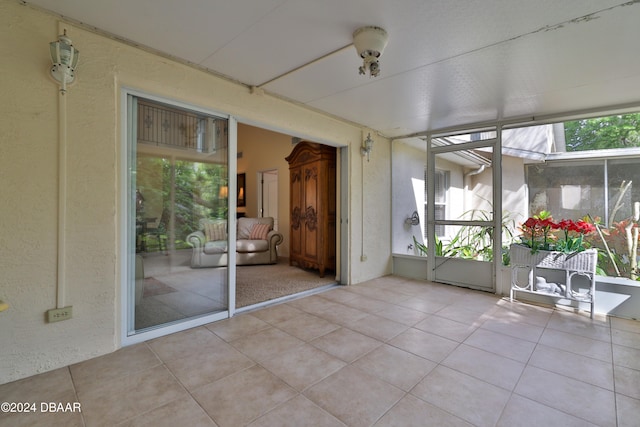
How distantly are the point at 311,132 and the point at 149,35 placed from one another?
1.97m

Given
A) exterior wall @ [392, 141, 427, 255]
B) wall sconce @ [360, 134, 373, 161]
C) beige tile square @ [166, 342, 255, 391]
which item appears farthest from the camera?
exterior wall @ [392, 141, 427, 255]

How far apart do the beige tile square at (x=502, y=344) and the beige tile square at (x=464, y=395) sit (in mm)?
542

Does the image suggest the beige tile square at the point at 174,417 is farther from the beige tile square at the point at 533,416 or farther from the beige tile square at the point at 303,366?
the beige tile square at the point at 533,416

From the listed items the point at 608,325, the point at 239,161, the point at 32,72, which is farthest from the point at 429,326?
the point at 239,161

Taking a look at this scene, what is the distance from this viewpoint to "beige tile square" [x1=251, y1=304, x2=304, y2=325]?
286cm

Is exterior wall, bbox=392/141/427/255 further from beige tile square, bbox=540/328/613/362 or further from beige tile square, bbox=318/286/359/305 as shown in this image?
beige tile square, bbox=540/328/613/362

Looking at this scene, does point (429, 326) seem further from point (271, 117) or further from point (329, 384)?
point (271, 117)

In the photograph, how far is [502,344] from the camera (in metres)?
2.36

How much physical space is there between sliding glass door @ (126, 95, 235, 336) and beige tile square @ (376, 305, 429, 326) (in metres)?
1.71

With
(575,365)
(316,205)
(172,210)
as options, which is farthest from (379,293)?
(172,210)

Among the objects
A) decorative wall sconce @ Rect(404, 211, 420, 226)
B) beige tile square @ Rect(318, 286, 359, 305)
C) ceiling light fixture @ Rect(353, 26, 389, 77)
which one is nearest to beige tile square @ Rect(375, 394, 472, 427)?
beige tile square @ Rect(318, 286, 359, 305)

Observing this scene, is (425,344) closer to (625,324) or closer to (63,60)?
(625,324)

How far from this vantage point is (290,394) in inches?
66.2

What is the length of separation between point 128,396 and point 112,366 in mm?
442
